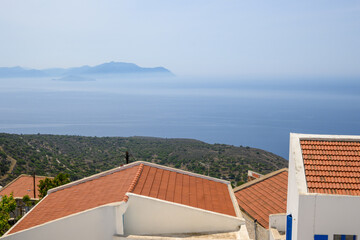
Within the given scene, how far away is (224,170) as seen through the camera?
47688 millimetres

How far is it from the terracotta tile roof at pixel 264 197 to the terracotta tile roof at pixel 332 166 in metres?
5.84

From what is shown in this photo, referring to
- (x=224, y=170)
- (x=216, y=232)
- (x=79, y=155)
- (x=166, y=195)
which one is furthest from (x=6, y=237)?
(x=79, y=155)

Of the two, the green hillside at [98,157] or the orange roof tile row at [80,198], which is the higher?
the orange roof tile row at [80,198]

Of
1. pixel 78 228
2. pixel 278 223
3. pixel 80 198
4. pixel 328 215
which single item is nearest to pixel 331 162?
pixel 328 215

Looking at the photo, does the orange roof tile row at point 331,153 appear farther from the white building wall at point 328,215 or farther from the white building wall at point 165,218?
the white building wall at point 165,218

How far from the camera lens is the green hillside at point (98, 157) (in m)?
42.4

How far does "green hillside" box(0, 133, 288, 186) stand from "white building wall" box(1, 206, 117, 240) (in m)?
27.3

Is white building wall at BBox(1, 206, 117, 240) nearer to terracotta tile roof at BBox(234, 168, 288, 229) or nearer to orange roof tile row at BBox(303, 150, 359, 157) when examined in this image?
orange roof tile row at BBox(303, 150, 359, 157)

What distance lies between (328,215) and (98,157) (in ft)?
165

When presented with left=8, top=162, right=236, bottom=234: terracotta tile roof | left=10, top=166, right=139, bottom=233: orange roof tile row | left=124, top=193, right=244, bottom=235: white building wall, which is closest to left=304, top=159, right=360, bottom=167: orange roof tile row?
left=124, top=193, right=244, bottom=235: white building wall

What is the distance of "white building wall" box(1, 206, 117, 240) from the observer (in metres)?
12.0

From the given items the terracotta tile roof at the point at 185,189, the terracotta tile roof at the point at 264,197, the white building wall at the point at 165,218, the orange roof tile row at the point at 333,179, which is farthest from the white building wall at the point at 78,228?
the terracotta tile roof at the point at 264,197

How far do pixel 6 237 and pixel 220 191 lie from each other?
1007 cm

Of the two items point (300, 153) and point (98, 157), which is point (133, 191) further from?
point (98, 157)
